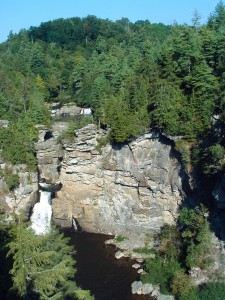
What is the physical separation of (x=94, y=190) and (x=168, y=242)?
9.45 meters

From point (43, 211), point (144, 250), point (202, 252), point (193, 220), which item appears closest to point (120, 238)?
point (144, 250)

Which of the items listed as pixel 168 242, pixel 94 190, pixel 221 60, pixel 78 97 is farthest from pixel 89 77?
pixel 168 242

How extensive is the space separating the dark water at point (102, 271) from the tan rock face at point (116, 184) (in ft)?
8.01

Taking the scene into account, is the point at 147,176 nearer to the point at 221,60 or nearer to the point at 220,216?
the point at 220,216

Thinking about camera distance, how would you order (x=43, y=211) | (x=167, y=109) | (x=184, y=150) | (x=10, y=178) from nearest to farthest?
1. (x=184, y=150)
2. (x=167, y=109)
3. (x=10, y=178)
4. (x=43, y=211)

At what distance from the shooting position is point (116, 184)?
1555 inches

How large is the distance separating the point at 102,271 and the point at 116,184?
342 inches

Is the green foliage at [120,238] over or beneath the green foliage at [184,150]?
beneath

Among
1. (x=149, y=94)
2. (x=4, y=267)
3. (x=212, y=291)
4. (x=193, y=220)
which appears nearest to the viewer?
(x=4, y=267)

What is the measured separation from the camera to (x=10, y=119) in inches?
1703

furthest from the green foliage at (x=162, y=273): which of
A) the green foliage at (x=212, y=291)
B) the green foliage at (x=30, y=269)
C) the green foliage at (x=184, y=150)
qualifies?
the green foliage at (x=30, y=269)

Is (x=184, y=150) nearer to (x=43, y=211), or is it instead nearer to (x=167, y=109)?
(x=167, y=109)

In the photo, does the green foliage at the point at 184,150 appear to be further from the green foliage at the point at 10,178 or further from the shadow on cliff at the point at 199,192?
the green foliage at the point at 10,178

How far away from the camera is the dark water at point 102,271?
31172mm
